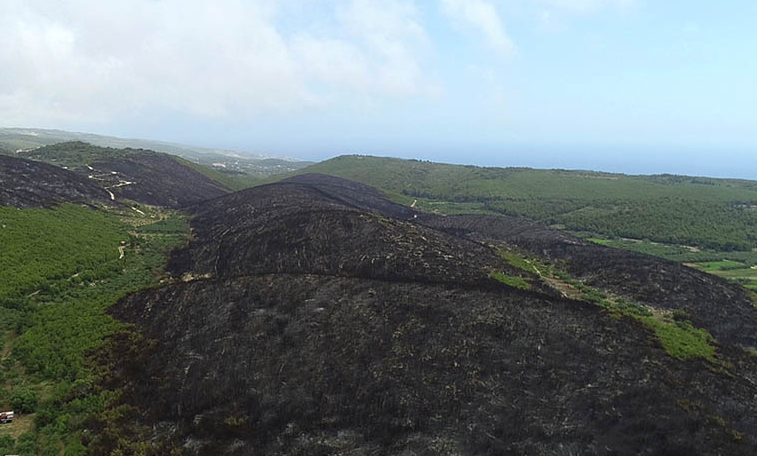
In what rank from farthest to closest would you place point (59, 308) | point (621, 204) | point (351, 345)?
point (621, 204) < point (59, 308) < point (351, 345)

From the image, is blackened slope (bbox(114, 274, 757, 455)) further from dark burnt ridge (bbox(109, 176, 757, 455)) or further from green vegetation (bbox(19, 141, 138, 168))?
green vegetation (bbox(19, 141, 138, 168))

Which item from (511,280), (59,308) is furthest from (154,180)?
(511,280)

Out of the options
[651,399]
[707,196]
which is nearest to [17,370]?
[651,399]

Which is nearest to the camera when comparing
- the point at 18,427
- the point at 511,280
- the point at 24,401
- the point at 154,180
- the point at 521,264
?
the point at 18,427

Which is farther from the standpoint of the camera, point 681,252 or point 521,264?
point 681,252

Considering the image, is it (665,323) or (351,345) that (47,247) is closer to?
(351,345)

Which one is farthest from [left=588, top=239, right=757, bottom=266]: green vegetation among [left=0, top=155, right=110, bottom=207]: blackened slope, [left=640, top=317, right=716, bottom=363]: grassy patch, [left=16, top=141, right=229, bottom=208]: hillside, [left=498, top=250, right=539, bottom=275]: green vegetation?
[left=0, top=155, right=110, bottom=207]: blackened slope
